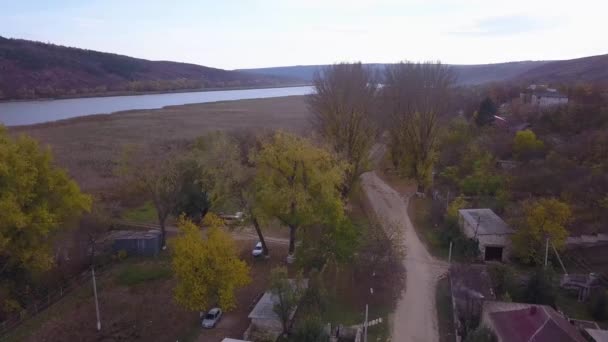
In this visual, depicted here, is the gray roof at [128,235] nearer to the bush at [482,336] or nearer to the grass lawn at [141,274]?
the grass lawn at [141,274]

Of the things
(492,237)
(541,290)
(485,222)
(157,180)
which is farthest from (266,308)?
(485,222)

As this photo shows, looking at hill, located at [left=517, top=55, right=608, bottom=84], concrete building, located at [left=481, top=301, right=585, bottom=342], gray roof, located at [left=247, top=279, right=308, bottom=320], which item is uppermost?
hill, located at [left=517, top=55, right=608, bottom=84]

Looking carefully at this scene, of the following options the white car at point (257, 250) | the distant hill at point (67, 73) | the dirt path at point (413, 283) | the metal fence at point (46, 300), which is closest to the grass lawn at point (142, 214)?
the metal fence at point (46, 300)

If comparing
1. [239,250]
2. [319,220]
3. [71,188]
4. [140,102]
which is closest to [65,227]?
[71,188]

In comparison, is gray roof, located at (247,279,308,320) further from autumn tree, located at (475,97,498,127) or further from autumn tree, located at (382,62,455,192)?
autumn tree, located at (475,97,498,127)

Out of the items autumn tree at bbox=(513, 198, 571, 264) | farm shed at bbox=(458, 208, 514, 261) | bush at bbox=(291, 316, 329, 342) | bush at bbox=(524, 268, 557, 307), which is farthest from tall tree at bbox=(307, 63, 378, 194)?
bush at bbox=(291, 316, 329, 342)

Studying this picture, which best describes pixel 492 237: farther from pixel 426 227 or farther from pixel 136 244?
pixel 136 244

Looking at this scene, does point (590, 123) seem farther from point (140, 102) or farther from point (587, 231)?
point (140, 102)

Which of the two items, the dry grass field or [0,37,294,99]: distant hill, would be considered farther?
[0,37,294,99]: distant hill
